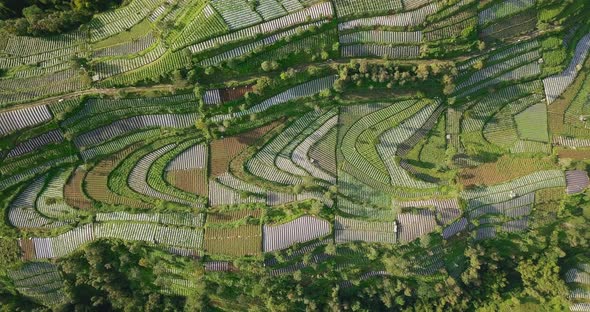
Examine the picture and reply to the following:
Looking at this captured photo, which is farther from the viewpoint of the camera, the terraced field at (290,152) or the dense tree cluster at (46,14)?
the dense tree cluster at (46,14)

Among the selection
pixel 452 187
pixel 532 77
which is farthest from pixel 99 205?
pixel 532 77

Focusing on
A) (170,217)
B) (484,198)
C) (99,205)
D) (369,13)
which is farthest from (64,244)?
(484,198)

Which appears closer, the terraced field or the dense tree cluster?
the terraced field

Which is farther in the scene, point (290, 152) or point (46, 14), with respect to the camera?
point (290, 152)

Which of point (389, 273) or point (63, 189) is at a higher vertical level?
point (63, 189)

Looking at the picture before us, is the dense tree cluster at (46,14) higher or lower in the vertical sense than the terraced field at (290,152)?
higher

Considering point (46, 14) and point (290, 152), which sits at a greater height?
point (46, 14)

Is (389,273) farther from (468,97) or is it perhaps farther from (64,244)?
(64,244)

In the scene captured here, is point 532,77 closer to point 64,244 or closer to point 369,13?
point 369,13

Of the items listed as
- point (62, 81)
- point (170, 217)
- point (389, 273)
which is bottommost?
point (389, 273)

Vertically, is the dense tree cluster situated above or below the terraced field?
above

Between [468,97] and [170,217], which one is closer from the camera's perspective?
[170,217]
